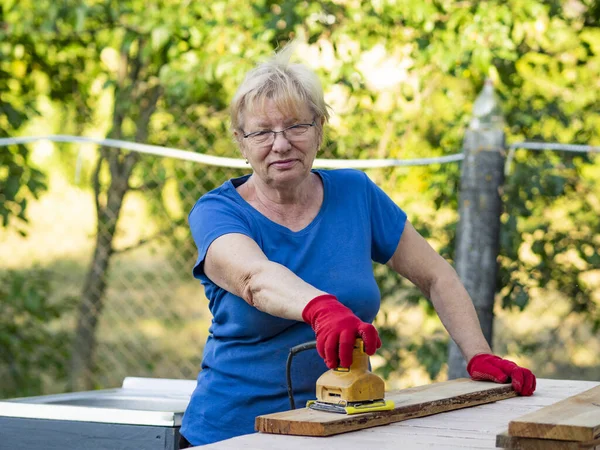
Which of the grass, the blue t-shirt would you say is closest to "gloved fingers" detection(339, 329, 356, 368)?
the blue t-shirt

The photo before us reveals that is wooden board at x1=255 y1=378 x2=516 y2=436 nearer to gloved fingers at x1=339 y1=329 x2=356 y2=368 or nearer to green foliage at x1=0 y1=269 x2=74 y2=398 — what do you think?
gloved fingers at x1=339 y1=329 x2=356 y2=368

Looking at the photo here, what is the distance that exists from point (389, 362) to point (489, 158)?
1202mm

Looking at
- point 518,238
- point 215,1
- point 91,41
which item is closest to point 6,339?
point 91,41

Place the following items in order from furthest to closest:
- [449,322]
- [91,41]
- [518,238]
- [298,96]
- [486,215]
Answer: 1. [91,41]
2. [518,238]
3. [486,215]
4. [449,322]
5. [298,96]

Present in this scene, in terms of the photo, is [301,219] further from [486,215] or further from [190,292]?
[190,292]

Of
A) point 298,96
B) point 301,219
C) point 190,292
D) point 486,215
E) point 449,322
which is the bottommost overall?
point 449,322

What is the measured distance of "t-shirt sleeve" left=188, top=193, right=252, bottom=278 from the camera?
7.04 feet

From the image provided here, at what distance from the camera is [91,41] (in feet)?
17.8

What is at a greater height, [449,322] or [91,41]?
[91,41]

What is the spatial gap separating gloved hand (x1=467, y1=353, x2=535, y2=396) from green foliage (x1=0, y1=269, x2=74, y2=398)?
322cm

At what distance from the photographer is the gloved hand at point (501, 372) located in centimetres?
227

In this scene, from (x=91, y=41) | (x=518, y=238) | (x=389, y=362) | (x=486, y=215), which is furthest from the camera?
(x=91, y=41)

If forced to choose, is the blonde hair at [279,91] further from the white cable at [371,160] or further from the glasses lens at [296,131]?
the white cable at [371,160]

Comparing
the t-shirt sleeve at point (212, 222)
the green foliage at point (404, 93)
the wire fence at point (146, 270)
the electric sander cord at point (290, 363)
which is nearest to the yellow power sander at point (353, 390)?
the electric sander cord at point (290, 363)
